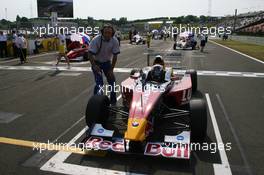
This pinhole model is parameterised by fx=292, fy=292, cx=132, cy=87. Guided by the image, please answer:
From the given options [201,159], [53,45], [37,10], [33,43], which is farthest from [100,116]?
[37,10]

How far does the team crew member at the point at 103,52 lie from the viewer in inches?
259

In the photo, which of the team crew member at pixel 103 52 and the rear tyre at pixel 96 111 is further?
the team crew member at pixel 103 52

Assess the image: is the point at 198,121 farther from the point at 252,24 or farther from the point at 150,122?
the point at 252,24

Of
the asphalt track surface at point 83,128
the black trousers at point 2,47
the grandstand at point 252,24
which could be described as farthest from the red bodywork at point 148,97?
the grandstand at point 252,24

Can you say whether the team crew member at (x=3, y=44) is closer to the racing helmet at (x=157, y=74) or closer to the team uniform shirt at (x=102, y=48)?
the team uniform shirt at (x=102, y=48)

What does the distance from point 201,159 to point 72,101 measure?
4.37 meters

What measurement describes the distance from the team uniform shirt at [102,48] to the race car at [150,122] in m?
0.89

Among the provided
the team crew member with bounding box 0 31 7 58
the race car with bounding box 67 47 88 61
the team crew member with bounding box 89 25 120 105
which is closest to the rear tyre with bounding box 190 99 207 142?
the team crew member with bounding box 89 25 120 105

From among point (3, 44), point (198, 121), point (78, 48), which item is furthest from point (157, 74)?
point (3, 44)

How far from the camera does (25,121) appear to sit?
244 inches

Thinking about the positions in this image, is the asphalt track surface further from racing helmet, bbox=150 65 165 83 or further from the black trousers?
the black trousers

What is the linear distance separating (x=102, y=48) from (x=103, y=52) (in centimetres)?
11

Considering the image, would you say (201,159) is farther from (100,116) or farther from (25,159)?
(25,159)

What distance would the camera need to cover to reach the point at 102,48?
6742 mm
